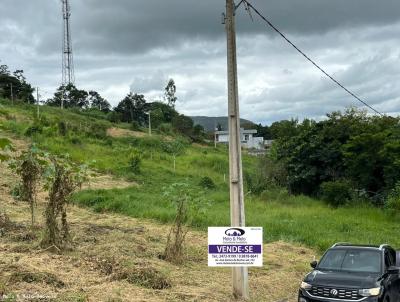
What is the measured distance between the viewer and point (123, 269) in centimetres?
1091

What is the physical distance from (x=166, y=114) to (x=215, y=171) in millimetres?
40723

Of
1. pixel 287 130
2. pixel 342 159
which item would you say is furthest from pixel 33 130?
pixel 342 159

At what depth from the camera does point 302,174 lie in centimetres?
3419

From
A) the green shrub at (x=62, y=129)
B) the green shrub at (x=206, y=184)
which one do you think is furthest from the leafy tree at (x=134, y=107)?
the green shrub at (x=206, y=184)

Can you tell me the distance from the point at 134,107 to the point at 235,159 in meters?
78.9

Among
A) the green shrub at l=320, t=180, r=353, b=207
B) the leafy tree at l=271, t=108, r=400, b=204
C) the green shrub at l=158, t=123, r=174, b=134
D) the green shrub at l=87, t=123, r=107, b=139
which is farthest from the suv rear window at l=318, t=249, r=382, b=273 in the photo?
the green shrub at l=158, t=123, r=174, b=134

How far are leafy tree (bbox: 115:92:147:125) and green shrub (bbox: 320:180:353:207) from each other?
58.7m

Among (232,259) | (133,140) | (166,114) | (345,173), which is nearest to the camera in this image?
(232,259)

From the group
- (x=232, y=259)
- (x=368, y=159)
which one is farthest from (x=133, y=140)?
(x=232, y=259)

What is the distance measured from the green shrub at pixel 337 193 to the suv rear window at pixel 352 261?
18.8m

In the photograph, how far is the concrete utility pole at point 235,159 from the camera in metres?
10.4

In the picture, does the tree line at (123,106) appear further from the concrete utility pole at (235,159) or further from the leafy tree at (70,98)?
the concrete utility pole at (235,159)

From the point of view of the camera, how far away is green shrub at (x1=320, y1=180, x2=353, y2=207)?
30125mm

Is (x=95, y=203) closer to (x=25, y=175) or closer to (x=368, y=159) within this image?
(x=25, y=175)
